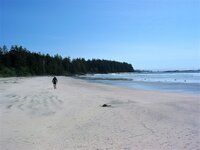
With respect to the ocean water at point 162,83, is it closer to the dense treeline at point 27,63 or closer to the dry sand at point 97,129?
the dry sand at point 97,129

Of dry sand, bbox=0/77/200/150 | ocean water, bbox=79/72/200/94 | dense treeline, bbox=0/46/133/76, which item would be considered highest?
dense treeline, bbox=0/46/133/76

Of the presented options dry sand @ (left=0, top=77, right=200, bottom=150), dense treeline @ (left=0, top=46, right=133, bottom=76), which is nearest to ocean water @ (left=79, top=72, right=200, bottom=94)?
dry sand @ (left=0, top=77, right=200, bottom=150)

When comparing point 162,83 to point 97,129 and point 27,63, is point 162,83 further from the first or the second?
point 27,63

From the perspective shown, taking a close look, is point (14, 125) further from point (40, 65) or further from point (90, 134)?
point (40, 65)

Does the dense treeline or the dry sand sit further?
the dense treeline

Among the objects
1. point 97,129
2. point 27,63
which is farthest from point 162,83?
point 27,63

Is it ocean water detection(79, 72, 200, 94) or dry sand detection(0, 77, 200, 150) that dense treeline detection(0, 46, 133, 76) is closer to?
ocean water detection(79, 72, 200, 94)

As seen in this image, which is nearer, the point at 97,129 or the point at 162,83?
the point at 97,129

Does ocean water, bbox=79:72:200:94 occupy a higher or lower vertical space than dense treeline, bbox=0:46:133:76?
lower

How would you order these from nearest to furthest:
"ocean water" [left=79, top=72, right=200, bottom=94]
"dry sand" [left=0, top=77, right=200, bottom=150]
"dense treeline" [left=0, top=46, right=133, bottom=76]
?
1. "dry sand" [left=0, top=77, right=200, bottom=150]
2. "ocean water" [left=79, top=72, right=200, bottom=94]
3. "dense treeline" [left=0, top=46, right=133, bottom=76]

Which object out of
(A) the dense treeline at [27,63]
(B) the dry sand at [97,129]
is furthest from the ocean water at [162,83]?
(A) the dense treeline at [27,63]

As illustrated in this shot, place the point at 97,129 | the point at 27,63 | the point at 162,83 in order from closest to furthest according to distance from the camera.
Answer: the point at 97,129 → the point at 162,83 → the point at 27,63

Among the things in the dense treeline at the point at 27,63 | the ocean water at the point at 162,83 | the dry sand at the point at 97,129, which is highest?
the dense treeline at the point at 27,63

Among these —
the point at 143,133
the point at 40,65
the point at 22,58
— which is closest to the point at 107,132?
the point at 143,133
